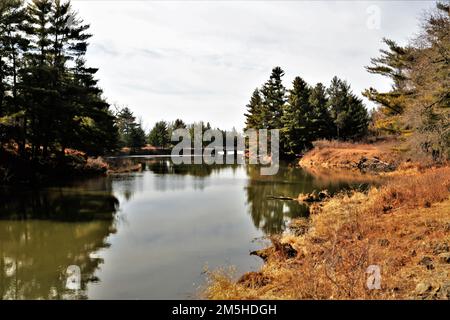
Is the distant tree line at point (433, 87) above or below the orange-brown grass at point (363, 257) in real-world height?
above

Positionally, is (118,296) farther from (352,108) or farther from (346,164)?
(352,108)

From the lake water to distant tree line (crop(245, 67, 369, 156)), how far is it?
30.3 metres

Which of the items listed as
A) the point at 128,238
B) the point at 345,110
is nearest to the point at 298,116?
the point at 345,110

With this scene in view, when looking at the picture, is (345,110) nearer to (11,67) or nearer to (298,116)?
(298,116)

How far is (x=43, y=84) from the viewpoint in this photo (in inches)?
1096

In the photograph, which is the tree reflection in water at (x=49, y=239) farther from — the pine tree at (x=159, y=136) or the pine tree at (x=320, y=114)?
the pine tree at (x=159, y=136)

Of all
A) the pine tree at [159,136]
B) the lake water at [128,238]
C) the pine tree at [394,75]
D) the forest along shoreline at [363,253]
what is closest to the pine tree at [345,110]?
the pine tree at [394,75]

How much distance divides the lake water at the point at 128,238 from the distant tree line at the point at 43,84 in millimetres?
6789

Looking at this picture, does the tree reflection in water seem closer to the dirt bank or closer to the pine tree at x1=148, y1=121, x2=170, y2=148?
the dirt bank

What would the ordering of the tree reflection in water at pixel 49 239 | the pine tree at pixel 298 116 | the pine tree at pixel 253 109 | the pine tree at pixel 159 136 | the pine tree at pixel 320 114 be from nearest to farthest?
the tree reflection in water at pixel 49 239
the pine tree at pixel 298 116
the pine tree at pixel 320 114
the pine tree at pixel 253 109
the pine tree at pixel 159 136

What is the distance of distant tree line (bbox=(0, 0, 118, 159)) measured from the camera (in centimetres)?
2620

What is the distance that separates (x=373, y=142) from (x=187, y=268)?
158 ft

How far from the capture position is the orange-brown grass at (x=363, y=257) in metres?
6.58
